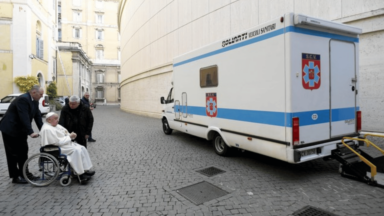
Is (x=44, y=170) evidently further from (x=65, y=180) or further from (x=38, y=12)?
(x=38, y=12)

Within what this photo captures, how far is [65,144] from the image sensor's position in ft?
13.9

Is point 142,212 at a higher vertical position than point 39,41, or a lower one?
lower

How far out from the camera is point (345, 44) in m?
4.79

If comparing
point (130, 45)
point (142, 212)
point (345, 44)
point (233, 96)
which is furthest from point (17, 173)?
point (130, 45)

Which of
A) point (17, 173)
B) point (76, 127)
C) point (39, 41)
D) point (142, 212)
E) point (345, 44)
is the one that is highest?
point (39, 41)

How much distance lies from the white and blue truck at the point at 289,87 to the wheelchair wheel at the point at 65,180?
3.49 metres

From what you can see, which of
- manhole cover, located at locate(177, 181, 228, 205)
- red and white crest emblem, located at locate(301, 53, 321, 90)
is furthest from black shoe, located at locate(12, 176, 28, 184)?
red and white crest emblem, located at locate(301, 53, 321, 90)

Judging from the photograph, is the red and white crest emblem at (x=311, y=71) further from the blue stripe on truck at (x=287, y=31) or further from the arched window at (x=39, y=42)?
the arched window at (x=39, y=42)

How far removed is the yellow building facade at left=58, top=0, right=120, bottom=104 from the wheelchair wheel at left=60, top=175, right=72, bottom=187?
49.3 m

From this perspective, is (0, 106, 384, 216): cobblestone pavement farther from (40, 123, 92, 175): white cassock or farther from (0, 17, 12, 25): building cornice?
(0, 17, 12, 25): building cornice

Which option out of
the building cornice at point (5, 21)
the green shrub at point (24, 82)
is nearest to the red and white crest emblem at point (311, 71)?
the green shrub at point (24, 82)

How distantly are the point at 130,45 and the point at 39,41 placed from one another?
10.1 m

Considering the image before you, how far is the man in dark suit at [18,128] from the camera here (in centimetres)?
416

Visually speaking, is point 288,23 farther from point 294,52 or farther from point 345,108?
point 345,108
